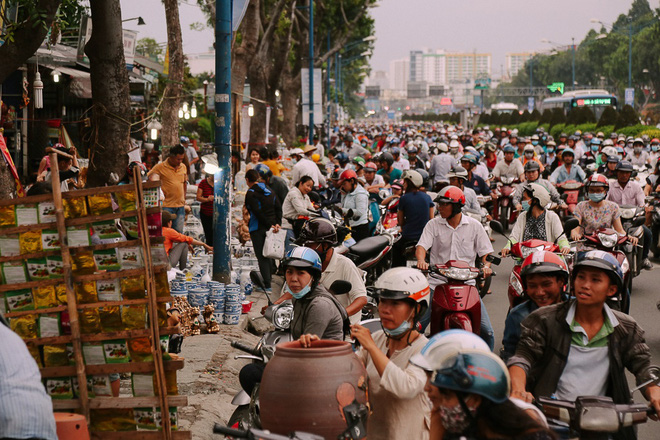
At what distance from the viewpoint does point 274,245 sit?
12.6 meters

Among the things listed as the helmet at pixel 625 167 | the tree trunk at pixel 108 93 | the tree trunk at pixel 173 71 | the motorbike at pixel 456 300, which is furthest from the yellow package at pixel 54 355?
the tree trunk at pixel 173 71

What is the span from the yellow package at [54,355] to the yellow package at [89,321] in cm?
17

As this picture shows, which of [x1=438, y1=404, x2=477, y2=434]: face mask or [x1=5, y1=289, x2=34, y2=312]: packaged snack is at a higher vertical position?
[x1=5, y1=289, x2=34, y2=312]: packaged snack

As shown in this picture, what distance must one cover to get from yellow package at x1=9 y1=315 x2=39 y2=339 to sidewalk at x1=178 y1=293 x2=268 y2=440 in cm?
209

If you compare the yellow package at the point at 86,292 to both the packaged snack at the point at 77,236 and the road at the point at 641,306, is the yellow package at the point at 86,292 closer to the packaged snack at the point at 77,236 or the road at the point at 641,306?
the packaged snack at the point at 77,236

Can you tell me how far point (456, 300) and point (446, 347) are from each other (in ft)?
13.5

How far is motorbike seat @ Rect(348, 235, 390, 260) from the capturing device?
37.5 feet

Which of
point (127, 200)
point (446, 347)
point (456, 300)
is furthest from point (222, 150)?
point (446, 347)

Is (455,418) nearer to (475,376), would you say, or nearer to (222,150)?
(475,376)

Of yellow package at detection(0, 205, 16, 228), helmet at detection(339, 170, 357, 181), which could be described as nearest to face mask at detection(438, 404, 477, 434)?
yellow package at detection(0, 205, 16, 228)

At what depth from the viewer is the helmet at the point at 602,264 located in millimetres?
4812

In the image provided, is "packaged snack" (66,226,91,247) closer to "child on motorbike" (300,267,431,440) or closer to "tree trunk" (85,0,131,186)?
"child on motorbike" (300,267,431,440)

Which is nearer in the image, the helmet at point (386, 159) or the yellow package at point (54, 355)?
the yellow package at point (54, 355)

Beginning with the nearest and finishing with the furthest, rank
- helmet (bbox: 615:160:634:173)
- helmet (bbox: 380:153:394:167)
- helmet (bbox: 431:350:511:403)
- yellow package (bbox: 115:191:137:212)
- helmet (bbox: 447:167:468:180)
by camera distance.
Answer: helmet (bbox: 431:350:511:403)
yellow package (bbox: 115:191:137:212)
helmet (bbox: 615:160:634:173)
helmet (bbox: 447:167:468:180)
helmet (bbox: 380:153:394:167)
